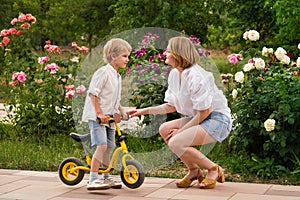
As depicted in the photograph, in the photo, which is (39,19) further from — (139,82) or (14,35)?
(139,82)

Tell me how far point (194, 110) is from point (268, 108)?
1.07m

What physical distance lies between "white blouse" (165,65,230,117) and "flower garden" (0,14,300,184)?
0.63 meters

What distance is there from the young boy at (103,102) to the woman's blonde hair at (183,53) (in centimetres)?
37

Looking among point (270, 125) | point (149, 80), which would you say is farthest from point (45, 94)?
point (270, 125)

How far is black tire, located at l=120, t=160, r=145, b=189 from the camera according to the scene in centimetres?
523

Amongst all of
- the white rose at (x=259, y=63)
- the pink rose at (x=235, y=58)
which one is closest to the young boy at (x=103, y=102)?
the white rose at (x=259, y=63)

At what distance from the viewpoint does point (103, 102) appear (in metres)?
5.33

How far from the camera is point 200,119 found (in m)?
5.43

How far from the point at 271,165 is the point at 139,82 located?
6.29 feet

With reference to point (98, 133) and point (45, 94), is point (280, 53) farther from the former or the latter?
point (45, 94)

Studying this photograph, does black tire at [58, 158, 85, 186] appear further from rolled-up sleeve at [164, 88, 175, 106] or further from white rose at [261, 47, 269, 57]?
white rose at [261, 47, 269, 57]

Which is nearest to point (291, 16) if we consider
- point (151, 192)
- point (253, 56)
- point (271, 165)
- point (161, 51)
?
point (161, 51)

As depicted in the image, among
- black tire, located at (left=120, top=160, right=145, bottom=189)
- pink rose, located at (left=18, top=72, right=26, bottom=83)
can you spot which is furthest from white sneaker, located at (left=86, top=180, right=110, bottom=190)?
pink rose, located at (left=18, top=72, right=26, bottom=83)

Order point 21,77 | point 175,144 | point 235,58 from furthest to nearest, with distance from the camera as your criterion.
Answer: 1. point 21,77
2. point 235,58
3. point 175,144
